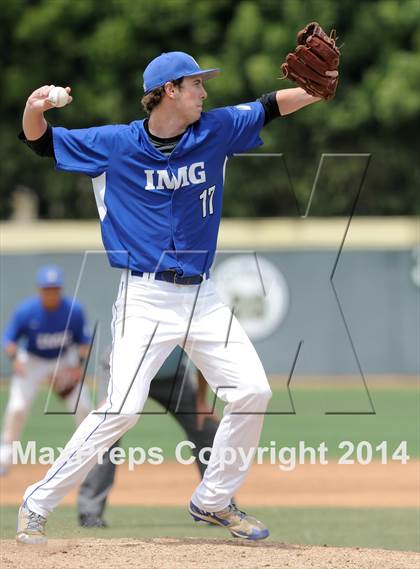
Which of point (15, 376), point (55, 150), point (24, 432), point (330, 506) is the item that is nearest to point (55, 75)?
point (24, 432)

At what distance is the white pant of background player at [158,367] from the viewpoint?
17.6 feet

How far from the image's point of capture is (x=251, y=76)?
20.3m

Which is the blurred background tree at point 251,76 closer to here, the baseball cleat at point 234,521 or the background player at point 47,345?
the background player at point 47,345

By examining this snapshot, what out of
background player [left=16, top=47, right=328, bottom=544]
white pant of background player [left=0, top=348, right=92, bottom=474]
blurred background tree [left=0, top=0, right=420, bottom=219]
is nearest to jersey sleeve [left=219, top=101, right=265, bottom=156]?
background player [left=16, top=47, right=328, bottom=544]

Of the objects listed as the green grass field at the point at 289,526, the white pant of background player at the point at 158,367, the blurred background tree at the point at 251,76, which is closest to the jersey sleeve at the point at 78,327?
the green grass field at the point at 289,526

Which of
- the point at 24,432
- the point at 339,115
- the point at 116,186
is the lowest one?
the point at 24,432

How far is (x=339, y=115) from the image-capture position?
68.6ft

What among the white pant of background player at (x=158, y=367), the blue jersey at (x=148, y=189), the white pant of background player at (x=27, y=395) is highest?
the blue jersey at (x=148, y=189)

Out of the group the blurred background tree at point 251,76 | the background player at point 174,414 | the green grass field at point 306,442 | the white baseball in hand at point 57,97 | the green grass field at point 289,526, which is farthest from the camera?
the blurred background tree at point 251,76

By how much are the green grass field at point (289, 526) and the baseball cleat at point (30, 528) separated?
0.79 meters

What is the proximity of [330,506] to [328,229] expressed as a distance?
1076cm

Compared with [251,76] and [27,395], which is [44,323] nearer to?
[27,395]

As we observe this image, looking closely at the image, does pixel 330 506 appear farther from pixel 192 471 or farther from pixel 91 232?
pixel 91 232

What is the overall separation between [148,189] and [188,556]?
1.79 metres
